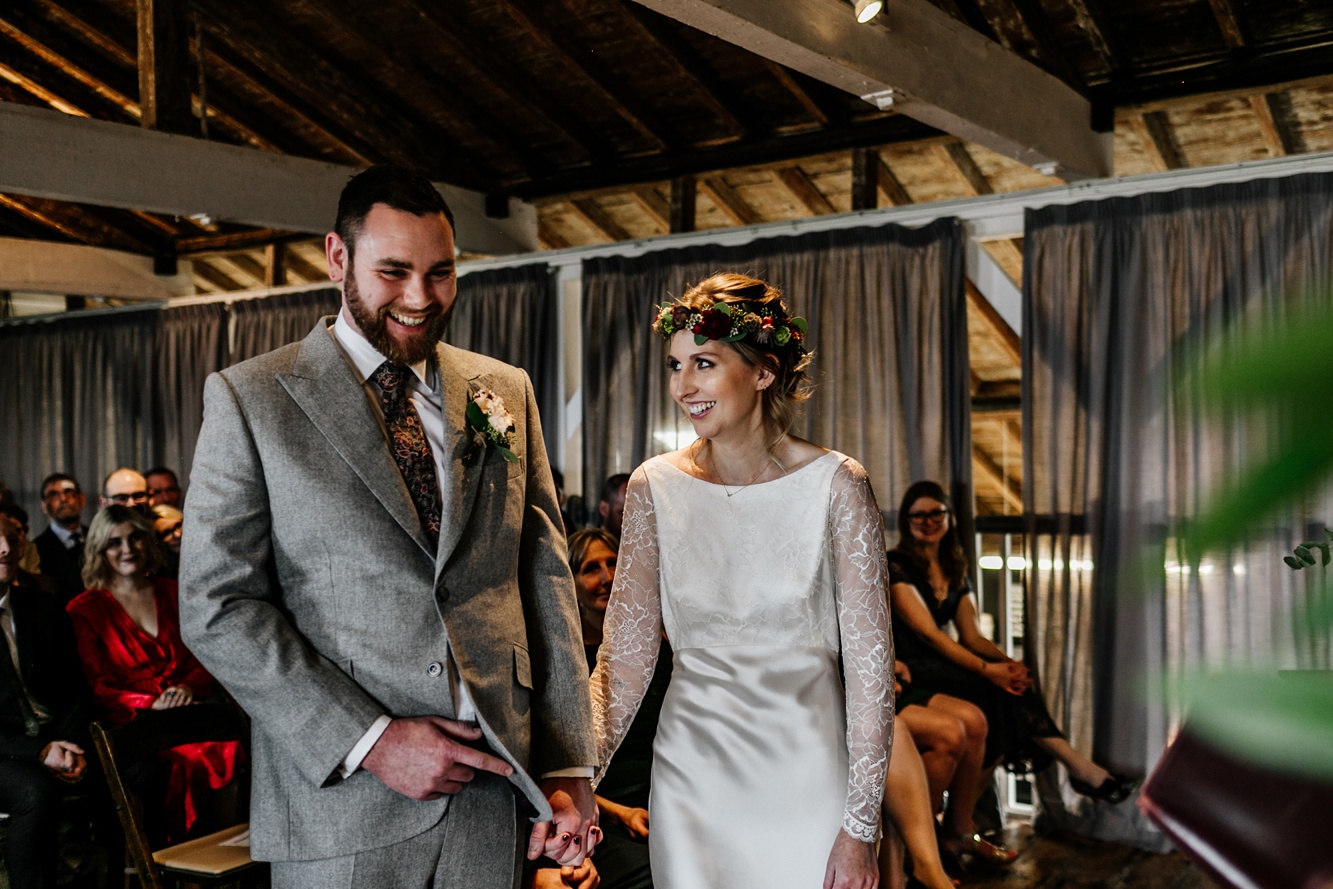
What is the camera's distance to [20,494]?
1023 centimetres

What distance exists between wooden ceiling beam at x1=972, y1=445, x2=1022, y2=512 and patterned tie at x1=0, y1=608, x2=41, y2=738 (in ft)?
28.5

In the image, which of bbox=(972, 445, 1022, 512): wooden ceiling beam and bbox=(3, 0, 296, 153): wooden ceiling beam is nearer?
bbox=(3, 0, 296, 153): wooden ceiling beam

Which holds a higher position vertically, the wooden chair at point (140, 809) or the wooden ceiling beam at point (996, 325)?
the wooden ceiling beam at point (996, 325)

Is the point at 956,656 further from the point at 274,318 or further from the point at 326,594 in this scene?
the point at 274,318

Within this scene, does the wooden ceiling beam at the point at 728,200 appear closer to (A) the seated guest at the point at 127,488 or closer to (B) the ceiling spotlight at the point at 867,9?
(B) the ceiling spotlight at the point at 867,9

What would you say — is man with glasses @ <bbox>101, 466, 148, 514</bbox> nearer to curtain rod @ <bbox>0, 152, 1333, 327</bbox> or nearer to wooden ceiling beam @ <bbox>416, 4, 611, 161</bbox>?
curtain rod @ <bbox>0, 152, 1333, 327</bbox>

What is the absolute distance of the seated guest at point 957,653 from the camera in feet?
18.1

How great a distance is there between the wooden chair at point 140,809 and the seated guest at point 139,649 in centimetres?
101

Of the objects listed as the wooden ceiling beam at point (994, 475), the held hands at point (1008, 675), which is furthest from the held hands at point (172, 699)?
the wooden ceiling beam at point (994, 475)

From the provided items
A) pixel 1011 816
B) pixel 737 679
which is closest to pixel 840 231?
pixel 1011 816

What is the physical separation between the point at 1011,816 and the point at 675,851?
431cm

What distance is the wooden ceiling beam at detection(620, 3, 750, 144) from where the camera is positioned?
6387 millimetres

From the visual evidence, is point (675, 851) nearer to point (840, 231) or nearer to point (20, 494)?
point (840, 231)

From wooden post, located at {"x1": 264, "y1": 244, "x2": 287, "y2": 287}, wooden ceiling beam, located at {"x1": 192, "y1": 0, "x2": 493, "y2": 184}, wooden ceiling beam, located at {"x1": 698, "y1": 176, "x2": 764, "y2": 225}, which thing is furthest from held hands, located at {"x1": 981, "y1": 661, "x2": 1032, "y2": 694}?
wooden post, located at {"x1": 264, "y1": 244, "x2": 287, "y2": 287}
